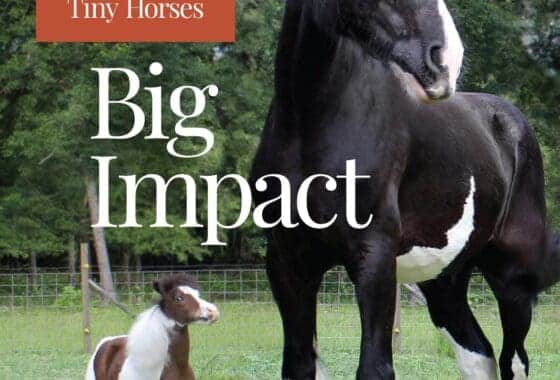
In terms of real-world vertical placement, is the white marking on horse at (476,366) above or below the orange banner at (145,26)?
below

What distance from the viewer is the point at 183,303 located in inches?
241

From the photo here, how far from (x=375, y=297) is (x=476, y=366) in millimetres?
1582

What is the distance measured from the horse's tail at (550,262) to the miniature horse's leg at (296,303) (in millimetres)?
1356

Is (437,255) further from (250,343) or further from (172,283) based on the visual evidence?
(250,343)

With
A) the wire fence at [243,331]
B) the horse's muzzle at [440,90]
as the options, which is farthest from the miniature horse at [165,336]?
the horse's muzzle at [440,90]

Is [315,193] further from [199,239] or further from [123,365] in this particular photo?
[199,239]

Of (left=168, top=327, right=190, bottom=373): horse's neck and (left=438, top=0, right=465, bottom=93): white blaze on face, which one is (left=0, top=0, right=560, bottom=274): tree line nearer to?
(left=168, top=327, right=190, bottom=373): horse's neck

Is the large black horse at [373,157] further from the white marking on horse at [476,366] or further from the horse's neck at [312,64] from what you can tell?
the white marking on horse at [476,366]

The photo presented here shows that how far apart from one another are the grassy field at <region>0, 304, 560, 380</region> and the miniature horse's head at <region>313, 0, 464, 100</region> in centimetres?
471

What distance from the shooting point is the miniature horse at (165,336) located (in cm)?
601

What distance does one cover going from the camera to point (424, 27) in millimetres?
3012

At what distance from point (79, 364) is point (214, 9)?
34.1ft

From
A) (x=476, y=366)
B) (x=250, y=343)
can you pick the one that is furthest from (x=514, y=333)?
(x=250, y=343)

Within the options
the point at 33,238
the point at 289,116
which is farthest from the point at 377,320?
the point at 33,238
